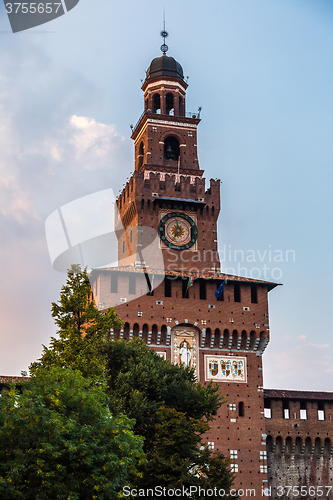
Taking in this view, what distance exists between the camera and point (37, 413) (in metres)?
26.6

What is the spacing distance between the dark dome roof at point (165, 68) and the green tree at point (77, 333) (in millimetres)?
30193

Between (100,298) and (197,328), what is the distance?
7.96m

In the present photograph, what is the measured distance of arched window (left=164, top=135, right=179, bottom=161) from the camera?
6193 cm

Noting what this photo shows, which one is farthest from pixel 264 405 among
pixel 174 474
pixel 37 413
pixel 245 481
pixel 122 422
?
pixel 37 413

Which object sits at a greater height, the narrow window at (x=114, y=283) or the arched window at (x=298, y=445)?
the narrow window at (x=114, y=283)

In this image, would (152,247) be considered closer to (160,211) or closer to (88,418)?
(160,211)

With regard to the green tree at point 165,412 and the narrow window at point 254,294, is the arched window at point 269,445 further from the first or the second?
the green tree at point 165,412

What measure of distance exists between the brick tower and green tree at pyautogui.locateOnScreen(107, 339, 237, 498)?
7027mm

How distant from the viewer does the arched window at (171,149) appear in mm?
61931

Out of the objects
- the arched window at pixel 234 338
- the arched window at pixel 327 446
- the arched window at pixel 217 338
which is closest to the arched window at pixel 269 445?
the arched window at pixel 327 446

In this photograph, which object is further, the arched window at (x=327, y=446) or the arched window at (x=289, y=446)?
the arched window at (x=327, y=446)

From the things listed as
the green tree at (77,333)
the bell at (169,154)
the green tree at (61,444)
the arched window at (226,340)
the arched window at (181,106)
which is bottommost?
the green tree at (61,444)

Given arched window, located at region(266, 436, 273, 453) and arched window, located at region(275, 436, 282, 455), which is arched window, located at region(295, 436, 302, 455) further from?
arched window, located at region(266, 436, 273, 453)

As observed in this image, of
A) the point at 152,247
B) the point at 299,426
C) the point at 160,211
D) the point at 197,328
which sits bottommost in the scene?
the point at 299,426
